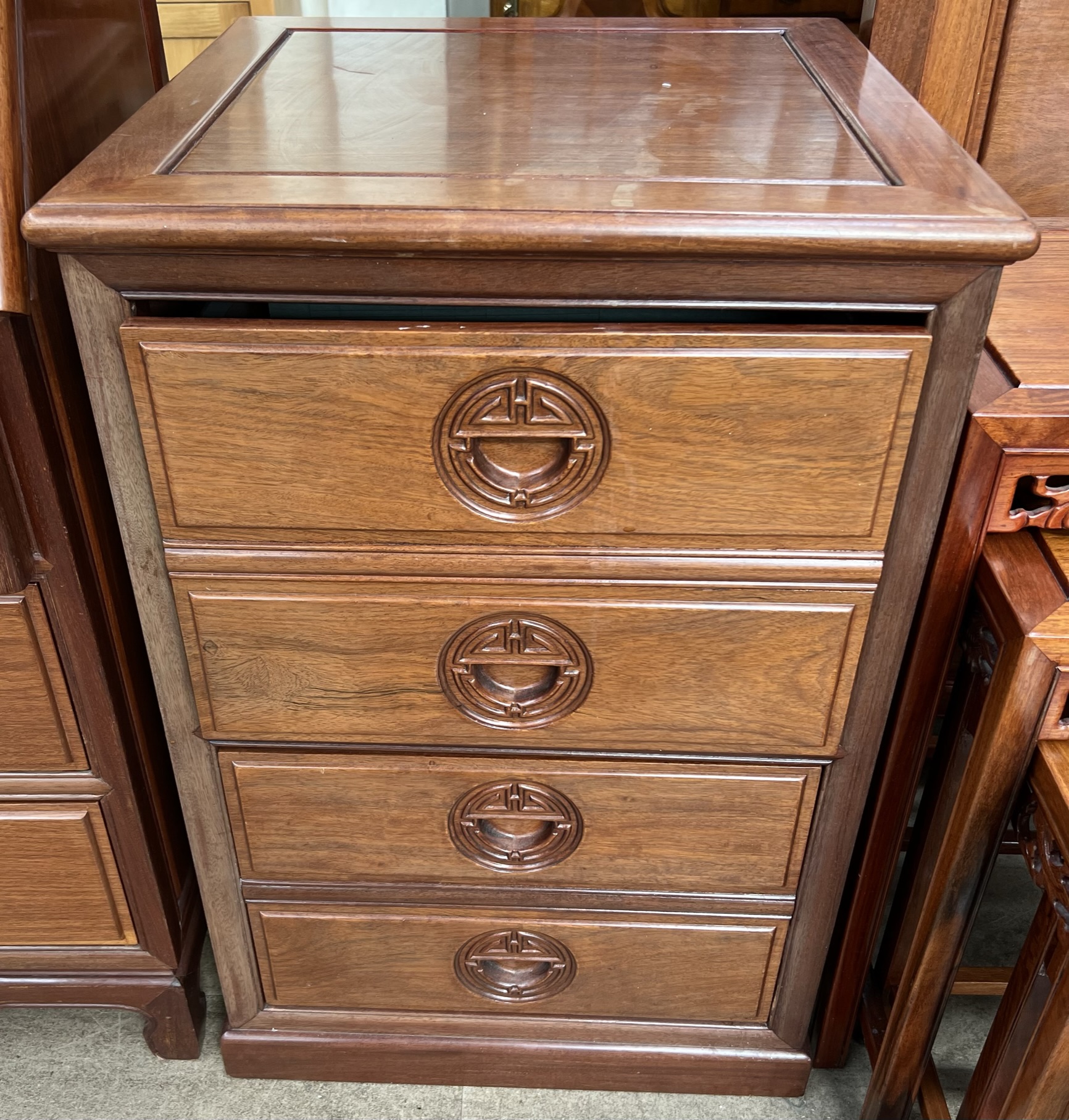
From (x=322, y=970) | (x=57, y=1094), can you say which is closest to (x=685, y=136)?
(x=322, y=970)

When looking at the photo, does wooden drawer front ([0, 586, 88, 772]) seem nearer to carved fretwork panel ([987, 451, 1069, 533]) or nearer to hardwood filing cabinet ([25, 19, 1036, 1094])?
hardwood filing cabinet ([25, 19, 1036, 1094])

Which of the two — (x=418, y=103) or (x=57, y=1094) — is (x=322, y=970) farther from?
(x=418, y=103)

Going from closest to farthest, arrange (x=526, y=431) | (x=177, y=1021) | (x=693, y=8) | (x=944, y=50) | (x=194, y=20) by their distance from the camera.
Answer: (x=526, y=431) < (x=944, y=50) < (x=177, y=1021) < (x=693, y=8) < (x=194, y=20)

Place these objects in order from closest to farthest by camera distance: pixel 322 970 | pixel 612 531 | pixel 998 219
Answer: pixel 998 219
pixel 612 531
pixel 322 970

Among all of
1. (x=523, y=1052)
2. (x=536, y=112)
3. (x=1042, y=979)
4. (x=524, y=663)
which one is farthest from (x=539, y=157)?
(x=523, y=1052)

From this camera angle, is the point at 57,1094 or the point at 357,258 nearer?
the point at 357,258

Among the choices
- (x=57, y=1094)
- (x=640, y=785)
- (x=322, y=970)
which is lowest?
(x=57, y=1094)

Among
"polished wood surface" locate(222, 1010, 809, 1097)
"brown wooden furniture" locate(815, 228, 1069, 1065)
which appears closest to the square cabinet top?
"brown wooden furniture" locate(815, 228, 1069, 1065)

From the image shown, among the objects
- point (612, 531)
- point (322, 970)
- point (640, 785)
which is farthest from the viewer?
point (322, 970)

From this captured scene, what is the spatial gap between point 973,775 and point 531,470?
344mm

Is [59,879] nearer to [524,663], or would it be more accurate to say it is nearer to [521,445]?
[524,663]

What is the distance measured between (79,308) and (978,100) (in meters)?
0.71

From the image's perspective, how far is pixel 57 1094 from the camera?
96 centimetres

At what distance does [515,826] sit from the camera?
81 cm
